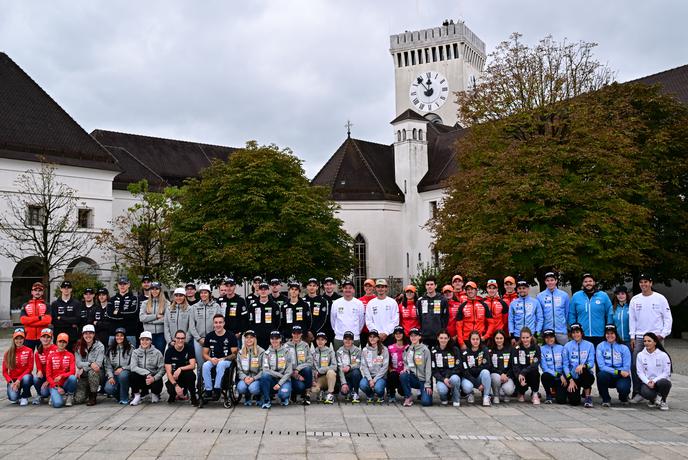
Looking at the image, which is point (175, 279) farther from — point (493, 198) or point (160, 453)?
point (160, 453)

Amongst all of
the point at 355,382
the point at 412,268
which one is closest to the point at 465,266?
the point at 355,382

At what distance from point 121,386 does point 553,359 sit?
699cm

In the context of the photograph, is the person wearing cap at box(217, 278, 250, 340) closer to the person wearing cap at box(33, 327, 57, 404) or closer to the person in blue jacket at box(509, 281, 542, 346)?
the person wearing cap at box(33, 327, 57, 404)

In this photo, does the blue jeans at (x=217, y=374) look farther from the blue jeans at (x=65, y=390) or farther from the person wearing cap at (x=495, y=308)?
the person wearing cap at (x=495, y=308)

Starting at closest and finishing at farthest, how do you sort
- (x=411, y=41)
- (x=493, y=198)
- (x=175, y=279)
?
(x=493, y=198)
(x=175, y=279)
(x=411, y=41)

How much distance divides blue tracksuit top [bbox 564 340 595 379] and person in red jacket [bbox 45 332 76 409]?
25.9ft

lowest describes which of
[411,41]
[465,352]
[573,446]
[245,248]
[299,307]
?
[573,446]

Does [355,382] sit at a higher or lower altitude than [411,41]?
lower

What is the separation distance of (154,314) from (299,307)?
253 centimetres

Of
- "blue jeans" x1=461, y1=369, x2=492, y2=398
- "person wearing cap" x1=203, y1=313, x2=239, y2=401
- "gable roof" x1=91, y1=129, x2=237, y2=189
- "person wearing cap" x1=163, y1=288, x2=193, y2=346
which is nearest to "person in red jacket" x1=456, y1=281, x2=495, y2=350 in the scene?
"blue jeans" x1=461, y1=369, x2=492, y2=398

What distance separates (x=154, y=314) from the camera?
12.0 metres

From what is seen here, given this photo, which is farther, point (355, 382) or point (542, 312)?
point (542, 312)

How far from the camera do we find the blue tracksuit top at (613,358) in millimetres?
10961

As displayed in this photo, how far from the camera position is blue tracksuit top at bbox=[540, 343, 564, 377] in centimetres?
1109
